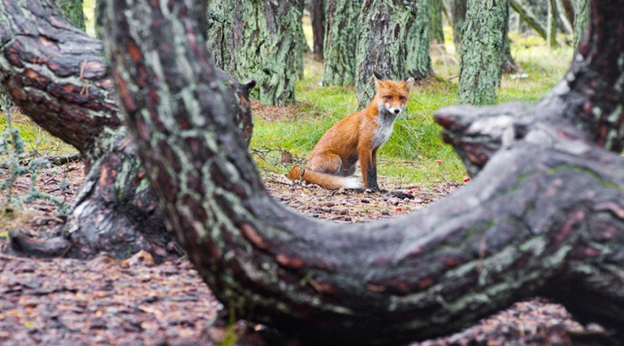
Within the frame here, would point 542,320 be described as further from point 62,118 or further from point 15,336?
point 62,118

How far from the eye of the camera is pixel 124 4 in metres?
2.23

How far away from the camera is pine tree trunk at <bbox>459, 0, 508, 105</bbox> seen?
10.7m

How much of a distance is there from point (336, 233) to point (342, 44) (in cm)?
1331

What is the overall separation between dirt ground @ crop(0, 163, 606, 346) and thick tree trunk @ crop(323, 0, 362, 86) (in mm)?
11645

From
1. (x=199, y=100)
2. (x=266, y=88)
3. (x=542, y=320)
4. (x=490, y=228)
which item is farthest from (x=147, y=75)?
(x=266, y=88)

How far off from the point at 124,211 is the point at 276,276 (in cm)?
194

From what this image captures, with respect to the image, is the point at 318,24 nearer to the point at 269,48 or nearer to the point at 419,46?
the point at 419,46

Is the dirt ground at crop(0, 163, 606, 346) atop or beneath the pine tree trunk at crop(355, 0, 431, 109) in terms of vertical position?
beneath

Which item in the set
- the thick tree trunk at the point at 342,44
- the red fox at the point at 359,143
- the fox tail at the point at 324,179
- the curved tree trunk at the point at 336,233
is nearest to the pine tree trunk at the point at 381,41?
the red fox at the point at 359,143

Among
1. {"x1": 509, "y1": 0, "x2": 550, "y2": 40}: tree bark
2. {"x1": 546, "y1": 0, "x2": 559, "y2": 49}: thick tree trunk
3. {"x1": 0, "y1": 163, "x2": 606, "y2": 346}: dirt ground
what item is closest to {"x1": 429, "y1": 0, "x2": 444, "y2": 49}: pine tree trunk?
{"x1": 509, "y1": 0, "x2": 550, "y2": 40}: tree bark

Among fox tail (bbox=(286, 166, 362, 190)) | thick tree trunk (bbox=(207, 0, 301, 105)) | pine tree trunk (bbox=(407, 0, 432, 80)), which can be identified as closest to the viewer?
fox tail (bbox=(286, 166, 362, 190))

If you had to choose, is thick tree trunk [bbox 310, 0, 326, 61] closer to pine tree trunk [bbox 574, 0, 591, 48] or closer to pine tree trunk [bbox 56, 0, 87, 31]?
pine tree trunk [bbox 56, 0, 87, 31]

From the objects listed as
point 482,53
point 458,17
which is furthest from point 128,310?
point 458,17

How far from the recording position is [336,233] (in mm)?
2432
